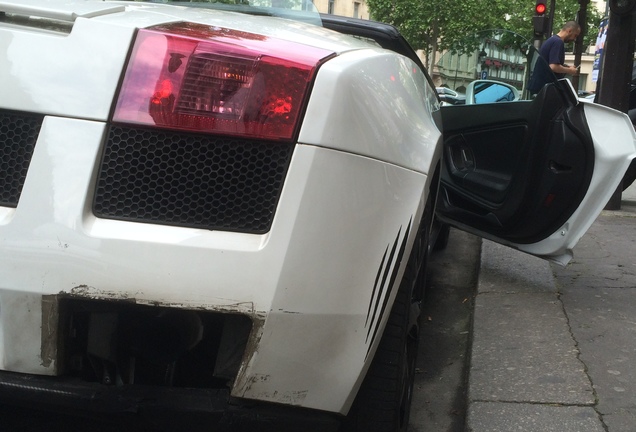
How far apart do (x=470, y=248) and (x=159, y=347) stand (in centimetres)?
420

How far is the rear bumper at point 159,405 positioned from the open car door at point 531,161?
7.60ft

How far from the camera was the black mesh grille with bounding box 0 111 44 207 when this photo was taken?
184 centimetres

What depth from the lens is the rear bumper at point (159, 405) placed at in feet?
6.22

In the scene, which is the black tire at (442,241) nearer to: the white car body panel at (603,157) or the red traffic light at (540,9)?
the white car body panel at (603,157)

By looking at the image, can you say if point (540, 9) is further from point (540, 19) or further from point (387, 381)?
point (387, 381)

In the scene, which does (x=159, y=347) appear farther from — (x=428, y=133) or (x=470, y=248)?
(x=470, y=248)

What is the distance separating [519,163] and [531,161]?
0.08 metres

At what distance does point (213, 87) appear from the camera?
1843 mm

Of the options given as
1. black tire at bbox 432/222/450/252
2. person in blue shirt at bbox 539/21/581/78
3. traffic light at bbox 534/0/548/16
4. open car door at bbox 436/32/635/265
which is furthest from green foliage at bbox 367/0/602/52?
open car door at bbox 436/32/635/265

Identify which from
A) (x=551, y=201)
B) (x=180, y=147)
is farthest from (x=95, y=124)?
(x=551, y=201)

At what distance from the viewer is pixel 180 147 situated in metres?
1.84

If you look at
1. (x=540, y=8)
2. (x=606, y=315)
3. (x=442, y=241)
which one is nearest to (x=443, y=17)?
(x=540, y=8)

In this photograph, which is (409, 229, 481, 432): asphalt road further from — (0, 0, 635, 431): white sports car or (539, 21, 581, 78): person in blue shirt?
(539, 21, 581, 78): person in blue shirt

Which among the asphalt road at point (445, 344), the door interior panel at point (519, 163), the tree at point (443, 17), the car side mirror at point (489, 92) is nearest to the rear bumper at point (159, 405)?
the asphalt road at point (445, 344)
